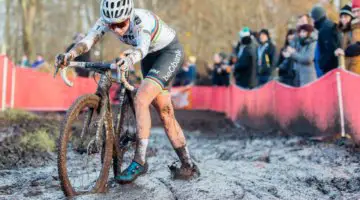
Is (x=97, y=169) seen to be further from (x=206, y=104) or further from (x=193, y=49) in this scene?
(x=193, y=49)

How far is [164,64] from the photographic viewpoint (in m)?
5.43

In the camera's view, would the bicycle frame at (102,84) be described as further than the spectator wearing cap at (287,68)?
No

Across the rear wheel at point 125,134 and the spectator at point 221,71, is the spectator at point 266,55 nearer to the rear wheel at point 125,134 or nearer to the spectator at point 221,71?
the spectator at point 221,71

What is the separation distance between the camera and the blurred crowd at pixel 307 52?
8609 mm

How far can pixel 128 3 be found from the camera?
→ 4.93 meters

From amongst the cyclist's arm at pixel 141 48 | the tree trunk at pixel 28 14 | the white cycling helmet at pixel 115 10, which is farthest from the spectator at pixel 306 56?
the tree trunk at pixel 28 14

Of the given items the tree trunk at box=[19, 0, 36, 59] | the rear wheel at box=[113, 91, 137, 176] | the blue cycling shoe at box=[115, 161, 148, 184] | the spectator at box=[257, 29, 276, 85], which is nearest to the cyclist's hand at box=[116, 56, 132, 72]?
the rear wheel at box=[113, 91, 137, 176]

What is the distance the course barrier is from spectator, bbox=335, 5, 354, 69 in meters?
0.38

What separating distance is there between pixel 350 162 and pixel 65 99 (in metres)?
11.9

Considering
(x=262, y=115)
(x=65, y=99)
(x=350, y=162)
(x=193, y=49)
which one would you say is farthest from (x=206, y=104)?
(x=193, y=49)

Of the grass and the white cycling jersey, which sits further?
the grass

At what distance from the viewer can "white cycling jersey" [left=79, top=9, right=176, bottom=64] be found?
505cm

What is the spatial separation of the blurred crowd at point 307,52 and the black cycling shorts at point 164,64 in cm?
387

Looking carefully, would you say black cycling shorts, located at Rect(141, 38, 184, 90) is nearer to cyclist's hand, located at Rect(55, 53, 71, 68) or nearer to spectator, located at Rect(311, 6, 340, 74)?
cyclist's hand, located at Rect(55, 53, 71, 68)
